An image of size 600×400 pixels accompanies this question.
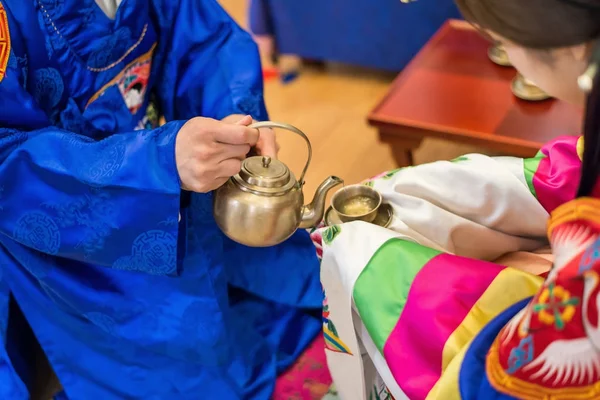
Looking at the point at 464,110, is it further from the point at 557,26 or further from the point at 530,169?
the point at 557,26

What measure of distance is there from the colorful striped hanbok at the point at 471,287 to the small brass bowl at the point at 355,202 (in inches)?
0.9

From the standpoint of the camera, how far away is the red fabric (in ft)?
4.32

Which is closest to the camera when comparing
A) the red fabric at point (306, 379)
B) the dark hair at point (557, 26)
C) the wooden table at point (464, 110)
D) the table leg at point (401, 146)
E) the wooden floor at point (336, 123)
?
the dark hair at point (557, 26)

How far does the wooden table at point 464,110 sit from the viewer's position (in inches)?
65.4

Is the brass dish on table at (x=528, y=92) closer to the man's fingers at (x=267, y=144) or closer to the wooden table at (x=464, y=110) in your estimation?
the wooden table at (x=464, y=110)

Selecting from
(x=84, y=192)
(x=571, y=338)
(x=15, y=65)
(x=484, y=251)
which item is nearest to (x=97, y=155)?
(x=84, y=192)

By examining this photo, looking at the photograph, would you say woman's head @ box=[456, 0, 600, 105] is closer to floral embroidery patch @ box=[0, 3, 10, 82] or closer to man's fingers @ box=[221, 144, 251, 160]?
man's fingers @ box=[221, 144, 251, 160]

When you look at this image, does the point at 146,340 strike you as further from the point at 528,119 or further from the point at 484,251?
the point at 528,119

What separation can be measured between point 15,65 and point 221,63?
41 centimetres

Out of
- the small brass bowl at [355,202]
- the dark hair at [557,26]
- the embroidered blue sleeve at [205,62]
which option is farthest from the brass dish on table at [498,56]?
the dark hair at [557,26]

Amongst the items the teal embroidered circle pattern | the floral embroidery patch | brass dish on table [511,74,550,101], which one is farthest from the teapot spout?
brass dish on table [511,74,550,101]

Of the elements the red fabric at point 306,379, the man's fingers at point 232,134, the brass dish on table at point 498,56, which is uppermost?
the man's fingers at point 232,134

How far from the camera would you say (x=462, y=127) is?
67.3 inches

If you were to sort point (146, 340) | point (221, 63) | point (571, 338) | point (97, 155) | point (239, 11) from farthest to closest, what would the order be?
1. point (239, 11)
2. point (221, 63)
3. point (146, 340)
4. point (97, 155)
5. point (571, 338)
